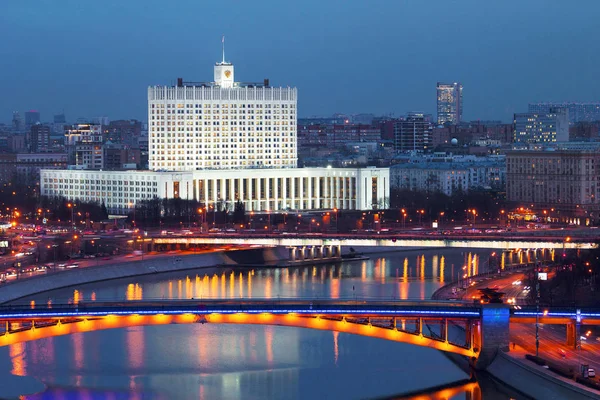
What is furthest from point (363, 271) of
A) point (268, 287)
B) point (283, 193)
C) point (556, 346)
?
point (283, 193)

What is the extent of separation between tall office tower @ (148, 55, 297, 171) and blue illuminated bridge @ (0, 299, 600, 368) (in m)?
42.5

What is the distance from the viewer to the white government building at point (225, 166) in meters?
A: 69.9

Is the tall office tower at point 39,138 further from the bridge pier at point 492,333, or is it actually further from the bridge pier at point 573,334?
the bridge pier at point 492,333

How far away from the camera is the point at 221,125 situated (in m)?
75.1

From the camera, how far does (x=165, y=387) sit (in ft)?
97.5

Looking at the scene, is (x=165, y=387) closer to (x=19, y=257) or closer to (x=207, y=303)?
(x=207, y=303)

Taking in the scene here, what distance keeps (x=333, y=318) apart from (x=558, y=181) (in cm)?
4461

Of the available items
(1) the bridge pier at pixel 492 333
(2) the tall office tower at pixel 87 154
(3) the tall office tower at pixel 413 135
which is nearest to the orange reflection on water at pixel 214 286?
(1) the bridge pier at pixel 492 333

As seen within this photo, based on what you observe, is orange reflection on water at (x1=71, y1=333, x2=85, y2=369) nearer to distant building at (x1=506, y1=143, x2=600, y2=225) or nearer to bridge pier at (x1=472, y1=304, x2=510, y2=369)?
bridge pier at (x1=472, y1=304, x2=510, y2=369)

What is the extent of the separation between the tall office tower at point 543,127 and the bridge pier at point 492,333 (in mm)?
73515

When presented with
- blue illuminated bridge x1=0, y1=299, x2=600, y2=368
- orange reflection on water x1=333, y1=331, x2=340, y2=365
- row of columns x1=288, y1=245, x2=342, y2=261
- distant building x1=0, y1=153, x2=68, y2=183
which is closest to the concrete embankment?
blue illuminated bridge x1=0, y1=299, x2=600, y2=368

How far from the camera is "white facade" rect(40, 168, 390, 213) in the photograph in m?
68.8

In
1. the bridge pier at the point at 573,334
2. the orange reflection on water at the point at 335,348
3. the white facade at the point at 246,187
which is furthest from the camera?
the white facade at the point at 246,187

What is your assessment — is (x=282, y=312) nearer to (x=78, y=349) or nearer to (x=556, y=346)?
(x=78, y=349)
